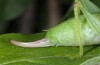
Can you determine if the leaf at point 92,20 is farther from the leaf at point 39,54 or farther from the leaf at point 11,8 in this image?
the leaf at point 11,8

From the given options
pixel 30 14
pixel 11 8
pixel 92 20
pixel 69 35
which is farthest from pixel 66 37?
pixel 30 14

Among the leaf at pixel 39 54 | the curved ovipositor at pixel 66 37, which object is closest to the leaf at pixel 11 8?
the leaf at pixel 39 54

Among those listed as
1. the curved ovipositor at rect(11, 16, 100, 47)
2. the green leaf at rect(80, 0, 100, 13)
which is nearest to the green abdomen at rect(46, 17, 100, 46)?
the curved ovipositor at rect(11, 16, 100, 47)

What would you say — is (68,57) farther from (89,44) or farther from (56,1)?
(56,1)

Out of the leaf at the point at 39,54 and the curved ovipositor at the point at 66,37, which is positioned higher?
→ the curved ovipositor at the point at 66,37

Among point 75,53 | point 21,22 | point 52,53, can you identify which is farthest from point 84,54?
point 21,22

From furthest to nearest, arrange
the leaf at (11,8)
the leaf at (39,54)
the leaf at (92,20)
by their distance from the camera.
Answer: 1. the leaf at (11,8)
2. the leaf at (92,20)
3. the leaf at (39,54)

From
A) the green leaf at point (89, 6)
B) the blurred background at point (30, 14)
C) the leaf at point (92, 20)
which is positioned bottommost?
the blurred background at point (30, 14)

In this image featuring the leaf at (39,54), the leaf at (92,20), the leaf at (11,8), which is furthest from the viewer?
the leaf at (11,8)
